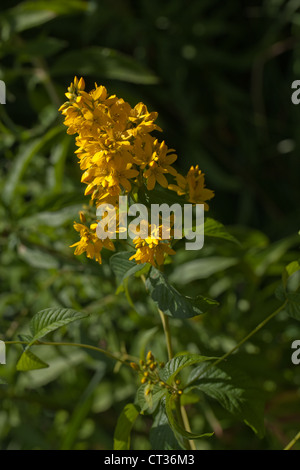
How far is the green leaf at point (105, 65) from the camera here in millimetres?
1263

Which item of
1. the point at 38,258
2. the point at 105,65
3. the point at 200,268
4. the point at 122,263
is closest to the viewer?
the point at 122,263

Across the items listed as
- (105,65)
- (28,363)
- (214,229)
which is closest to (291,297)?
(214,229)

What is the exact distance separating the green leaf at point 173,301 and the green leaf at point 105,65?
0.77 m

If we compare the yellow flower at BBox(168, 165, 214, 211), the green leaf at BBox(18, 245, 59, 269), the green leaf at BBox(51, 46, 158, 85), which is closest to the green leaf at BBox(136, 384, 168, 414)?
the yellow flower at BBox(168, 165, 214, 211)

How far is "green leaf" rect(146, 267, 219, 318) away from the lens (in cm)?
58

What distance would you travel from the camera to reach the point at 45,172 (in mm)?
1434

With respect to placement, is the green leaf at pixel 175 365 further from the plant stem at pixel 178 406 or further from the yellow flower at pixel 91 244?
the yellow flower at pixel 91 244

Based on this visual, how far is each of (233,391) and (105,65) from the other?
0.93 metres

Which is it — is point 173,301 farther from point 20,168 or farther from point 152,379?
point 20,168

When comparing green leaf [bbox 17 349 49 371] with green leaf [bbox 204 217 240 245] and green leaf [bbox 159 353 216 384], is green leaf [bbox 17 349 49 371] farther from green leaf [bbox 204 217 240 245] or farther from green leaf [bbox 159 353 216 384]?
green leaf [bbox 204 217 240 245]

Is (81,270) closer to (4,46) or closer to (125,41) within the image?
(4,46)

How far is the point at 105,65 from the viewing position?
1.29 metres

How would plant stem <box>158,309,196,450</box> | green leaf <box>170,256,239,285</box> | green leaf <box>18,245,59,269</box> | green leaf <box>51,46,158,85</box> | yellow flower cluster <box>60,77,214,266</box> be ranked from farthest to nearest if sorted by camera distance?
green leaf <box>51,46,158,85</box> < green leaf <box>170,256,239,285</box> < green leaf <box>18,245,59,269</box> < plant stem <box>158,309,196,450</box> < yellow flower cluster <box>60,77,214,266</box>

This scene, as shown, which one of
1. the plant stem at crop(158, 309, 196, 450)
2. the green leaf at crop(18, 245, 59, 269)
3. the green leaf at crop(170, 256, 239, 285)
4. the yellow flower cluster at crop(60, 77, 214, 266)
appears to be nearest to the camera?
the yellow flower cluster at crop(60, 77, 214, 266)
